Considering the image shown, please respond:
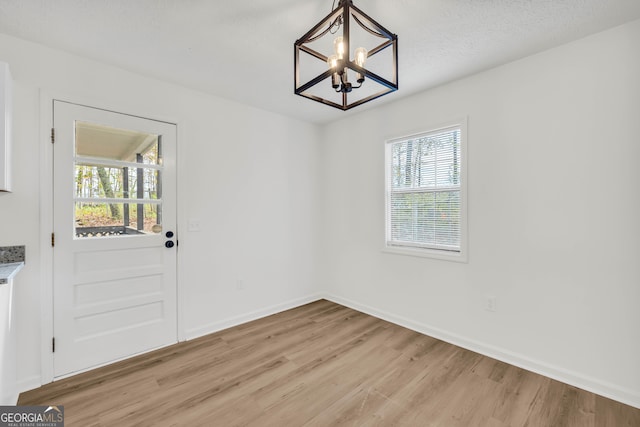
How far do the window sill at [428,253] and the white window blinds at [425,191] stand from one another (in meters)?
0.06

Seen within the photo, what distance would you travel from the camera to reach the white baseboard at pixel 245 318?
2922mm

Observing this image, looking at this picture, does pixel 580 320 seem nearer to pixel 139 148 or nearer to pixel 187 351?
pixel 187 351

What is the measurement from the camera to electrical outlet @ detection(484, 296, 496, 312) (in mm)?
2512

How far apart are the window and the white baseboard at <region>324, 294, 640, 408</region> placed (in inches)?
30.4

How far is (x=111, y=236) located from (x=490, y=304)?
133 inches

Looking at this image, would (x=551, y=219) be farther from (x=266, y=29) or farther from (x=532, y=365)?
(x=266, y=29)

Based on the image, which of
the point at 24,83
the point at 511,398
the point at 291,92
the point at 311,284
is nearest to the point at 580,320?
the point at 511,398

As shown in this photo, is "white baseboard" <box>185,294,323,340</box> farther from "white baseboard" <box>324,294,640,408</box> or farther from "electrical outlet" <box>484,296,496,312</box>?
"electrical outlet" <box>484,296,496,312</box>

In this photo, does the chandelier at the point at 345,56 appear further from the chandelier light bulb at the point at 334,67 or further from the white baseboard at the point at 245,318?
the white baseboard at the point at 245,318

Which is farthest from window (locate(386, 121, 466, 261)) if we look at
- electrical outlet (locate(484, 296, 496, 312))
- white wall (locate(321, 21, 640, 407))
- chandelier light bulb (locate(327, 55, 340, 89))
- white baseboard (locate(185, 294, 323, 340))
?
chandelier light bulb (locate(327, 55, 340, 89))

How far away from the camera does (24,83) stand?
2.06 meters

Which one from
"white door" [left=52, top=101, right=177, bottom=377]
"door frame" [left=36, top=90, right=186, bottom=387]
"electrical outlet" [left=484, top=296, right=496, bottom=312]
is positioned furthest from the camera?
"electrical outlet" [left=484, top=296, right=496, bottom=312]

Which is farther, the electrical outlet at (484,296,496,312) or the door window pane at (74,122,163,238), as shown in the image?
the electrical outlet at (484,296,496,312)

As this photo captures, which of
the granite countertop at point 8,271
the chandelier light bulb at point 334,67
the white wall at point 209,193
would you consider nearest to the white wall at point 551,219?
the white wall at point 209,193
